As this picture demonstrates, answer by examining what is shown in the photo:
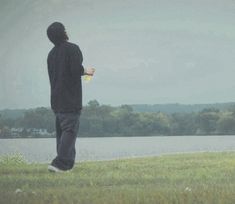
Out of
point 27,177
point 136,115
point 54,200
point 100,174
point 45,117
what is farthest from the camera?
point 136,115

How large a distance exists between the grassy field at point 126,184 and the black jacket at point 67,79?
82 centimetres

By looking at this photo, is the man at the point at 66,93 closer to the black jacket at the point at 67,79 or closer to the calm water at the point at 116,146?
the black jacket at the point at 67,79

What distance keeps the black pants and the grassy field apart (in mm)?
178

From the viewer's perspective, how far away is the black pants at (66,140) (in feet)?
25.7

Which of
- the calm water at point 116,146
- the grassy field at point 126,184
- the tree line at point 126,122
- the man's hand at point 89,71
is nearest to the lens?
the grassy field at point 126,184

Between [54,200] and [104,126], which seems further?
[104,126]

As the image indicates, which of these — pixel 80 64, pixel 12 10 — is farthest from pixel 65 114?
pixel 12 10

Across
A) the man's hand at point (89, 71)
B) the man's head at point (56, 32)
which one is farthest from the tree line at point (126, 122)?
the man's hand at point (89, 71)

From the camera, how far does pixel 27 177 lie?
7449 millimetres

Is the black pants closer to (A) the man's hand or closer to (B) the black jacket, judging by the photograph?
(B) the black jacket

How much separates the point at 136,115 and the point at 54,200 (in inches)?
261

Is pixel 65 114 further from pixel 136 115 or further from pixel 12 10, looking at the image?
pixel 136 115

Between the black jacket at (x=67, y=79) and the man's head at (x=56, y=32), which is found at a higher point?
the man's head at (x=56, y=32)

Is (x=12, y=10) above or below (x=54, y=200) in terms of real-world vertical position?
above
